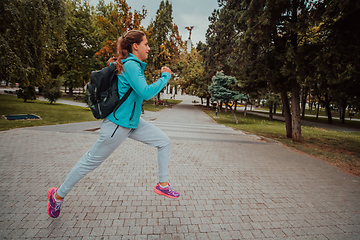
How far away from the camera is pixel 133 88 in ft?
7.12

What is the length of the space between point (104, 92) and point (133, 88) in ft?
1.05

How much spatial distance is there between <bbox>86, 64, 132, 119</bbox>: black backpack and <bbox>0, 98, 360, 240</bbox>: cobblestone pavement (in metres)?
1.38

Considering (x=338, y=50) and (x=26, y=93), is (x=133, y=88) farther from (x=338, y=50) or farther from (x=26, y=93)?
(x=26, y=93)

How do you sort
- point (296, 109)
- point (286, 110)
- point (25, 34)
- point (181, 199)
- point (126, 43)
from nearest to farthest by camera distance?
1. point (126, 43)
2. point (181, 199)
3. point (296, 109)
4. point (25, 34)
5. point (286, 110)

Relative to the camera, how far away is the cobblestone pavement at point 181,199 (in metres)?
2.37

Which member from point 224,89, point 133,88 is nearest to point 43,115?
point 133,88

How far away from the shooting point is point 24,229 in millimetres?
2207

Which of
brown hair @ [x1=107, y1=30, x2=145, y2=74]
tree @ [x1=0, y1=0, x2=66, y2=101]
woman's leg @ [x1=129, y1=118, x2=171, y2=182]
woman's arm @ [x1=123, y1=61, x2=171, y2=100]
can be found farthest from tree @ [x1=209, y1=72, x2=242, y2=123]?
woman's arm @ [x1=123, y1=61, x2=171, y2=100]

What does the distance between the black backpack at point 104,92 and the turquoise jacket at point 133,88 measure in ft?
0.18

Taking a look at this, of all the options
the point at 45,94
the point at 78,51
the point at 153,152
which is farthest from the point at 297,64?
the point at 78,51

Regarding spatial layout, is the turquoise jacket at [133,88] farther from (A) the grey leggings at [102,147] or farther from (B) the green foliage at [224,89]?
(B) the green foliage at [224,89]

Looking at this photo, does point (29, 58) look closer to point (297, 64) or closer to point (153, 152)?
point (153, 152)

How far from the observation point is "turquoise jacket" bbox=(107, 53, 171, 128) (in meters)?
2.14

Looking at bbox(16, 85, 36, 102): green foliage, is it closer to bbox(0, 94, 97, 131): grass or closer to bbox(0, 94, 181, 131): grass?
bbox(0, 94, 181, 131): grass
